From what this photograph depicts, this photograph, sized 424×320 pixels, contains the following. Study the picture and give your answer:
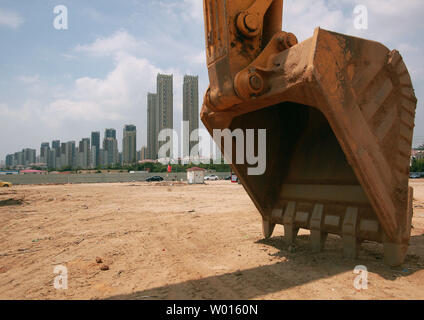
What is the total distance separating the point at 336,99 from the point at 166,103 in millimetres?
65920

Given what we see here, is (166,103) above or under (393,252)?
above

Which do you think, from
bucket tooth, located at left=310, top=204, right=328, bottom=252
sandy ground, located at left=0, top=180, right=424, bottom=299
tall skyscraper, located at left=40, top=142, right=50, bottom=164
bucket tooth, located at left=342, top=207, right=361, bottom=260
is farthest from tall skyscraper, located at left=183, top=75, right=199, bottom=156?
tall skyscraper, located at left=40, top=142, right=50, bottom=164

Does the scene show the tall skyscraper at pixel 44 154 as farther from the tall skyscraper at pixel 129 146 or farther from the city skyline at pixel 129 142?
the tall skyscraper at pixel 129 146

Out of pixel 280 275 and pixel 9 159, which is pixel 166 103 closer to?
pixel 280 275

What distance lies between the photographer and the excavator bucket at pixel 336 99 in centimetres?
321

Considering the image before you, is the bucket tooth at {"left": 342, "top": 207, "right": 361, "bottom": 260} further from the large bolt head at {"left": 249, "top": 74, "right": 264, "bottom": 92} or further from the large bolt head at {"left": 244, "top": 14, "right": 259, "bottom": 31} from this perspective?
the large bolt head at {"left": 244, "top": 14, "right": 259, "bottom": 31}

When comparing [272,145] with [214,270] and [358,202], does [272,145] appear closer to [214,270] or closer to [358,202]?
[358,202]

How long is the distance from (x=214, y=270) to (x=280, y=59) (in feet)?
9.28

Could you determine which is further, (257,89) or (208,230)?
(208,230)

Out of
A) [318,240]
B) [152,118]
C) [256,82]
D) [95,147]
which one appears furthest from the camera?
[95,147]

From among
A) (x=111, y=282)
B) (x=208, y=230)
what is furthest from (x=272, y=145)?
(x=111, y=282)

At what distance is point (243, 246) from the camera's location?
514cm

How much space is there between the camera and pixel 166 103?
6688 cm

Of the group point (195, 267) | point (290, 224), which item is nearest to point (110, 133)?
point (290, 224)
